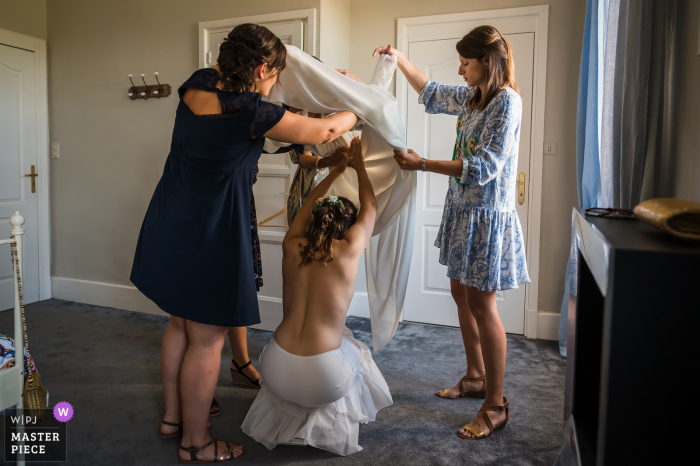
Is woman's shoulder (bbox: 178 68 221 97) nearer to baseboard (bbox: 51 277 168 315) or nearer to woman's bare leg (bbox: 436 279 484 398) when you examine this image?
woman's bare leg (bbox: 436 279 484 398)

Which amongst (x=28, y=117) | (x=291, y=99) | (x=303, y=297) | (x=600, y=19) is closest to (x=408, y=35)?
(x=600, y=19)

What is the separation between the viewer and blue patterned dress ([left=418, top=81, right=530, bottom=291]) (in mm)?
1862

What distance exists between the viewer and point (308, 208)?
192cm

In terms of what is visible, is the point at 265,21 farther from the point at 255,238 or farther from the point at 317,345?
the point at 317,345

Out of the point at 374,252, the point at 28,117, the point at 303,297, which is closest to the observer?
the point at 303,297

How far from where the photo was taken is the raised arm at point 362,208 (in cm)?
182

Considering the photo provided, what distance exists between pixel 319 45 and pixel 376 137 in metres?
1.50

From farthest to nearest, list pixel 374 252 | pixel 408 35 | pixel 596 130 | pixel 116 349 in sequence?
pixel 408 35, pixel 116 349, pixel 596 130, pixel 374 252

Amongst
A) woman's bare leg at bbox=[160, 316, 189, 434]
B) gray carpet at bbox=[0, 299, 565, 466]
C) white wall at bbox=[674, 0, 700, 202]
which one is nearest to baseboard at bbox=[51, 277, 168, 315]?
gray carpet at bbox=[0, 299, 565, 466]

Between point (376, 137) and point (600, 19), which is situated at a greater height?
point (600, 19)

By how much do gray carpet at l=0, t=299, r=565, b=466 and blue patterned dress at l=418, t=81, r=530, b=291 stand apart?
2.12 feet

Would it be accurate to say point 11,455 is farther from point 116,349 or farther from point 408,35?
point 408,35

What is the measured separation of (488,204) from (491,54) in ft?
2.00

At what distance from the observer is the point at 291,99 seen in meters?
1.90
